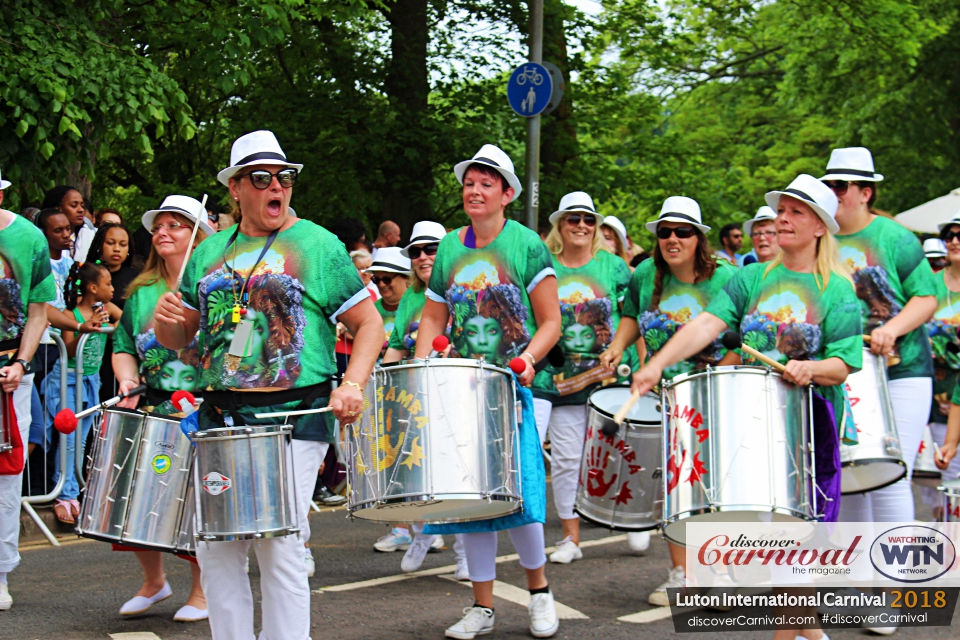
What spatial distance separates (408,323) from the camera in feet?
24.8

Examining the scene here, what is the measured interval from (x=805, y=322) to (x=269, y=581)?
2525mm

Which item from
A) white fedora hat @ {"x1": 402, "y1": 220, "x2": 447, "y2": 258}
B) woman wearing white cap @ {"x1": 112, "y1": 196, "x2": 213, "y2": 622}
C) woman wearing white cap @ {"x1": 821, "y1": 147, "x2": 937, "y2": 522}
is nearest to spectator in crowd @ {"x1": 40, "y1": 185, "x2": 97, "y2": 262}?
white fedora hat @ {"x1": 402, "y1": 220, "x2": 447, "y2": 258}

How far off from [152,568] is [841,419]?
134 inches

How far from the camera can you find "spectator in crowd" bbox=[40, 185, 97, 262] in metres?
9.70

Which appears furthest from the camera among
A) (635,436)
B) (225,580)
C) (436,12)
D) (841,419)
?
(436,12)

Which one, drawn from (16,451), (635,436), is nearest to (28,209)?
(16,451)

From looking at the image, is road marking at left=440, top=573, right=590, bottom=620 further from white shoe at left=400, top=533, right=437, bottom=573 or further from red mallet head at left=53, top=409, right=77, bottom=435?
red mallet head at left=53, top=409, right=77, bottom=435

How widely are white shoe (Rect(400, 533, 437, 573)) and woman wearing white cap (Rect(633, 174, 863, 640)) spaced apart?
266 centimetres

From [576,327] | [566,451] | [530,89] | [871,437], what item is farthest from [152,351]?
[530,89]

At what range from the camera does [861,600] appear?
239 inches

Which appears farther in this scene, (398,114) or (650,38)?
(650,38)

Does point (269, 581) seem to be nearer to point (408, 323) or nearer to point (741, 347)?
point (741, 347)

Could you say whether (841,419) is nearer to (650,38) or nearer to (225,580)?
(225,580)

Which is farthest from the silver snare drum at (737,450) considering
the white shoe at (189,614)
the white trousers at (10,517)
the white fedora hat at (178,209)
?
the white trousers at (10,517)
